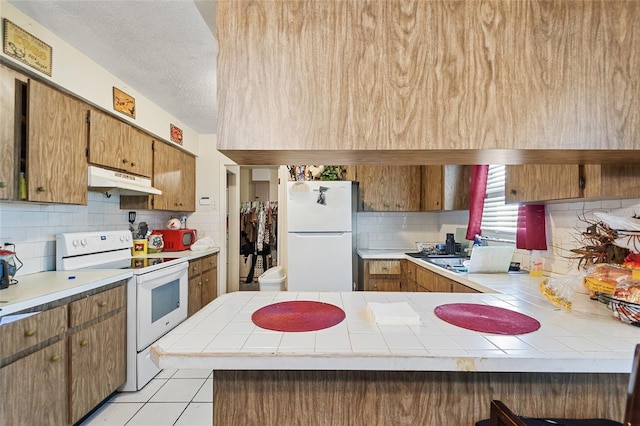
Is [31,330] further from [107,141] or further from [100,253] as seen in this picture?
[107,141]

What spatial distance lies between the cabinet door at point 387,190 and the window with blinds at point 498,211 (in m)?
0.79

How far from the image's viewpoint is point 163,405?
80.6 inches

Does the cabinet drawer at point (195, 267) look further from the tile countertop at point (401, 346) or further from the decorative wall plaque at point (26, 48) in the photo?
the tile countertop at point (401, 346)

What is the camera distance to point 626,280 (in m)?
1.14

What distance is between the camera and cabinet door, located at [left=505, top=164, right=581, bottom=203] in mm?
1537

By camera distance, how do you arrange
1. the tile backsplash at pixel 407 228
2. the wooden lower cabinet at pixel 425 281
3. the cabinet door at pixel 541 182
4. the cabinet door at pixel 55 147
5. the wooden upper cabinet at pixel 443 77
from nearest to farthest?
the wooden upper cabinet at pixel 443 77 < the cabinet door at pixel 541 182 < the cabinet door at pixel 55 147 < the wooden lower cabinet at pixel 425 281 < the tile backsplash at pixel 407 228

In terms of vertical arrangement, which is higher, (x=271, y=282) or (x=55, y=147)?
(x=55, y=147)

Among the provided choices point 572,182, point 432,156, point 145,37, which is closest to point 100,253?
point 145,37

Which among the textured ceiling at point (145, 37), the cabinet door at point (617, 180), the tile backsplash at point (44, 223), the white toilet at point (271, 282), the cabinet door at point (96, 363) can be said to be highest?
the textured ceiling at point (145, 37)

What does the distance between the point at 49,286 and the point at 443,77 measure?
7.34ft

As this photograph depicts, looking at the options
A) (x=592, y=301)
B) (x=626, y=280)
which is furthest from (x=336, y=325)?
(x=592, y=301)

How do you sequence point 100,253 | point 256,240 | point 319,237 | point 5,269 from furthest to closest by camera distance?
point 256,240
point 319,237
point 100,253
point 5,269

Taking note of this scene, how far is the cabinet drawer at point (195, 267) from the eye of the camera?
3152 mm

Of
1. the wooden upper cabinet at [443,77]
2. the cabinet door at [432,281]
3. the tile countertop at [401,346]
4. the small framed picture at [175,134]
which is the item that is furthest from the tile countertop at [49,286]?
the cabinet door at [432,281]
